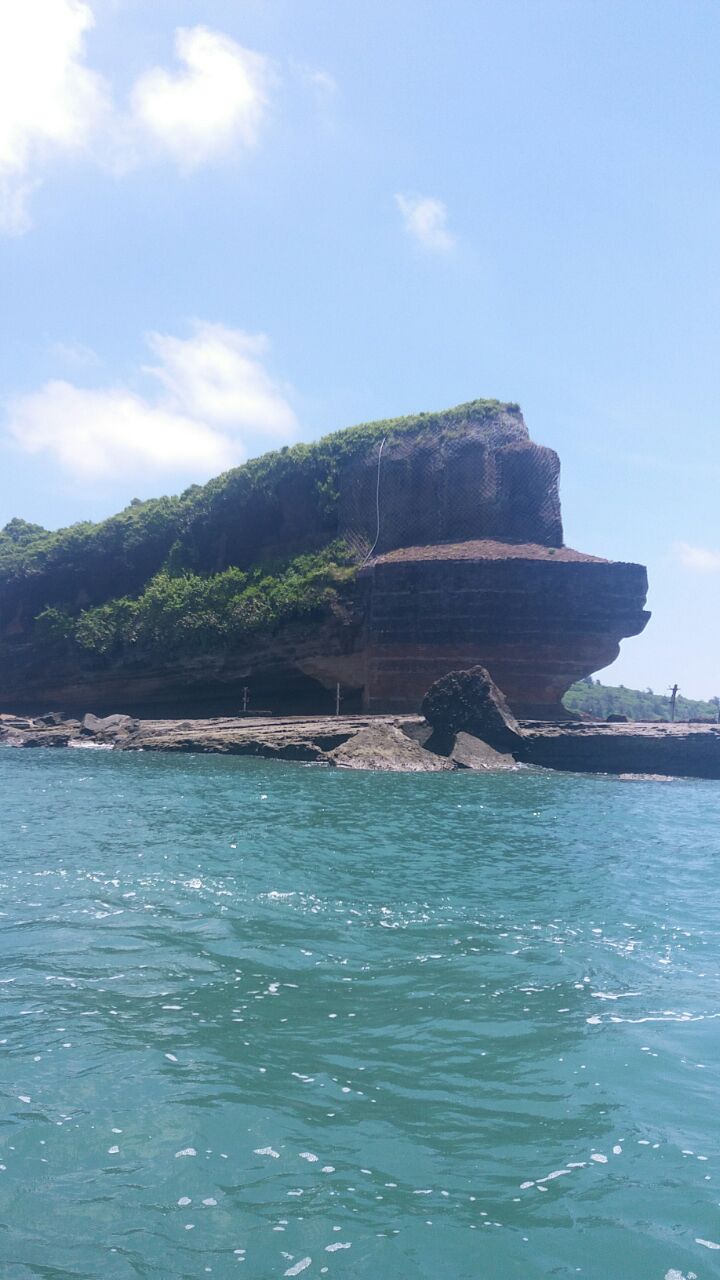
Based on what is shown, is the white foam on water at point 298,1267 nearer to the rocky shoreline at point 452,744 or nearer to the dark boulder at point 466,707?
the rocky shoreline at point 452,744

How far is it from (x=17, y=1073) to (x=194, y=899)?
14.9 feet

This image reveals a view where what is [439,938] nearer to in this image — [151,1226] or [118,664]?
[151,1226]

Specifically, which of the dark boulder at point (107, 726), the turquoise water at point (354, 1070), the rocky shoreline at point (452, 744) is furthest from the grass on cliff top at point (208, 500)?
the turquoise water at point (354, 1070)

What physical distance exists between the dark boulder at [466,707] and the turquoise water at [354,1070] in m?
19.3

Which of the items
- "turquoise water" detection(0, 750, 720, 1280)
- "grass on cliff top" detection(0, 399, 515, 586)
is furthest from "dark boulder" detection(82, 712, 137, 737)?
"turquoise water" detection(0, 750, 720, 1280)

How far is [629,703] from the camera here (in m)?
111

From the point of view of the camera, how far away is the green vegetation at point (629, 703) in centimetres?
10112

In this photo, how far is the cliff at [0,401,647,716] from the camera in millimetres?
39406

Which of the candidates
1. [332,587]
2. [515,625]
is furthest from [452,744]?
[332,587]

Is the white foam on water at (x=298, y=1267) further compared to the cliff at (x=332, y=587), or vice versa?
the cliff at (x=332, y=587)

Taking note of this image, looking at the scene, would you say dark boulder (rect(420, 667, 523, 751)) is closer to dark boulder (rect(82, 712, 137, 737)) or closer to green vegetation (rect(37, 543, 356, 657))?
green vegetation (rect(37, 543, 356, 657))

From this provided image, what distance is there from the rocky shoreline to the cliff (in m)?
5.90

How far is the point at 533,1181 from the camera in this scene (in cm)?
454

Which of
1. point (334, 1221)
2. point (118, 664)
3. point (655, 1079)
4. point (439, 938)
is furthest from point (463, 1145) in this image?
point (118, 664)
